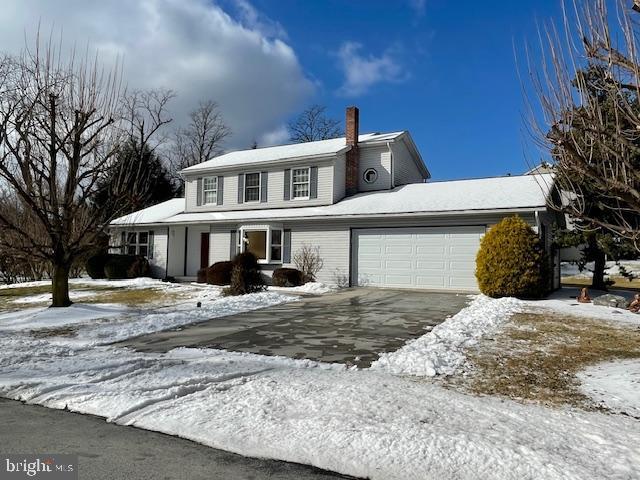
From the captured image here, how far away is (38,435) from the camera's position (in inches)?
149

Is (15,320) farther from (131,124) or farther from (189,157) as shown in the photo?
(189,157)

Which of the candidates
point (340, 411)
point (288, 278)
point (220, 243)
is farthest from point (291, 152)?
point (340, 411)

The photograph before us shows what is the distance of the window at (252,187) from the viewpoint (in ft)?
69.2

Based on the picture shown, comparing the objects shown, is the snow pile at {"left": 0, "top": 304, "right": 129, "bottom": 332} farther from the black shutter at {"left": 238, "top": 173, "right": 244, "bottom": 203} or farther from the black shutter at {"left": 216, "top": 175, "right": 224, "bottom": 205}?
the black shutter at {"left": 216, "top": 175, "right": 224, "bottom": 205}

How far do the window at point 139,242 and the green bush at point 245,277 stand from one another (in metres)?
10.3

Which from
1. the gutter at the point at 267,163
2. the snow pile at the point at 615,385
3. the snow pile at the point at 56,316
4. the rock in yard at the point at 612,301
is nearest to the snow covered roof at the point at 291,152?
the gutter at the point at 267,163

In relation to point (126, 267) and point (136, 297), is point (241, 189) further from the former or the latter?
point (136, 297)

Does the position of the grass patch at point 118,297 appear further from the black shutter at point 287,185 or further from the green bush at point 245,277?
the black shutter at point 287,185

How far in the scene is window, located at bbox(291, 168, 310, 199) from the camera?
20.0 meters

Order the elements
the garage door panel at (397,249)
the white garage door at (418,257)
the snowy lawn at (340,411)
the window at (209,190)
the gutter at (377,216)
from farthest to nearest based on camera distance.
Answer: the window at (209,190), the garage door panel at (397,249), the white garage door at (418,257), the gutter at (377,216), the snowy lawn at (340,411)

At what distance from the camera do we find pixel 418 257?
16141mm

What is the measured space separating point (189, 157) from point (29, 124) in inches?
1392

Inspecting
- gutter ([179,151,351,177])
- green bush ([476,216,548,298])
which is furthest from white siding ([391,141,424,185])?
green bush ([476,216,548,298])

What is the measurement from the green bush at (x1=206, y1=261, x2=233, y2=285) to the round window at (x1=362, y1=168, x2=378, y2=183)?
26.2 ft
